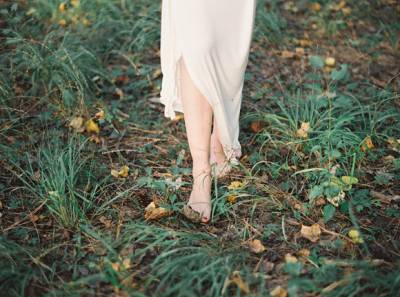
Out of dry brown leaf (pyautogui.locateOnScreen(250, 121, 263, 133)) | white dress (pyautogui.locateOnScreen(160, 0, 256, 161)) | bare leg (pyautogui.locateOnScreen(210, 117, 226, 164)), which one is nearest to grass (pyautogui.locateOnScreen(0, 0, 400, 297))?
dry brown leaf (pyautogui.locateOnScreen(250, 121, 263, 133))

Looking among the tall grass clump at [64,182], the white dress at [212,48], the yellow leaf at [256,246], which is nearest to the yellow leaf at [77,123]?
the tall grass clump at [64,182]

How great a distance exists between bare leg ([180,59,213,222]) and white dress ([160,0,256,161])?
0.14ft

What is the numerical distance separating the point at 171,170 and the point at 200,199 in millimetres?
352

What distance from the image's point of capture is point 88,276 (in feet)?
6.10

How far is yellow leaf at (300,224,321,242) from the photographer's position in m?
2.08

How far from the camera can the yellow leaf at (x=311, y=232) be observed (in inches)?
82.0

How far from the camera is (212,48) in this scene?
6.49 ft

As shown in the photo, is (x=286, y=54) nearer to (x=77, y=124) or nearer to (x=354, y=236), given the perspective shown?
(x=77, y=124)

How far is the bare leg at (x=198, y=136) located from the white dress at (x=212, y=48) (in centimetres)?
4

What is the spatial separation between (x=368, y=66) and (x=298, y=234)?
1.71 m

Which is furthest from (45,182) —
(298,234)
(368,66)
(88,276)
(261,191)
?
(368,66)

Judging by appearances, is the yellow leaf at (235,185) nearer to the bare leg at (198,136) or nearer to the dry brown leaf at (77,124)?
the bare leg at (198,136)

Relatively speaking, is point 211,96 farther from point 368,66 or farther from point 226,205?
point 368,66

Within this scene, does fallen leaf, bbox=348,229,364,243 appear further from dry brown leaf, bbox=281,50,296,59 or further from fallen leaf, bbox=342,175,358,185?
dry brown leaf, bbox=281,50,296,59
